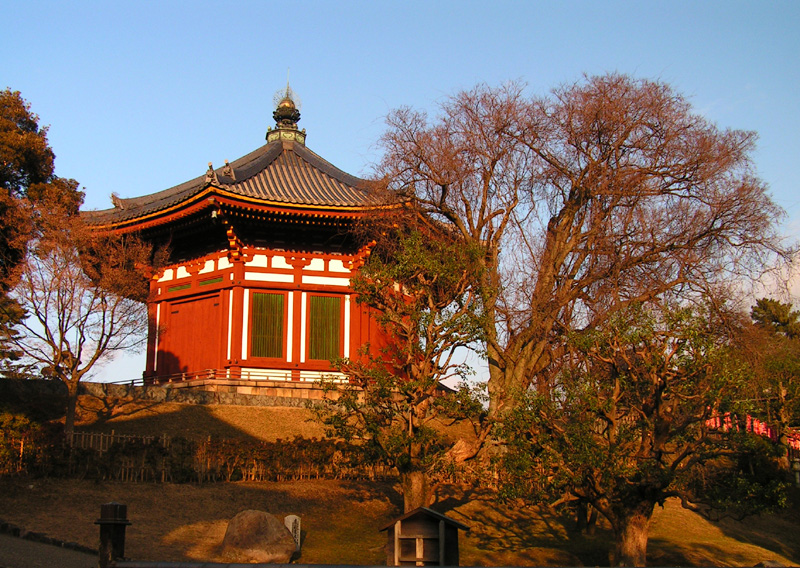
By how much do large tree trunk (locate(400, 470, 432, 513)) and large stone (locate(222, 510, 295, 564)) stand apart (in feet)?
8.52

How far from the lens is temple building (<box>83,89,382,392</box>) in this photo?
77.0 ft

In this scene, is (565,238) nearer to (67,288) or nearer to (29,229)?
(67,288)

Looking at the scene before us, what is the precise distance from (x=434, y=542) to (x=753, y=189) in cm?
1192

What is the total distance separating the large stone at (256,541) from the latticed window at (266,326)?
1075 cm

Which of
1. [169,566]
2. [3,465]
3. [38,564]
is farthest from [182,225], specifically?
[169,566]

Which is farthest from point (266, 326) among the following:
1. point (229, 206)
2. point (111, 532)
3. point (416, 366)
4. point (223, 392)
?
point (111, 532)

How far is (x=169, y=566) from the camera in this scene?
7.53m

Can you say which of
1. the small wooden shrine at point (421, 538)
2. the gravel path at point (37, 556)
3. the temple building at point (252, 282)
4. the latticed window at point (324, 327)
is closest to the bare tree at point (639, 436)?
the small wooden shrine at point (421, 538)

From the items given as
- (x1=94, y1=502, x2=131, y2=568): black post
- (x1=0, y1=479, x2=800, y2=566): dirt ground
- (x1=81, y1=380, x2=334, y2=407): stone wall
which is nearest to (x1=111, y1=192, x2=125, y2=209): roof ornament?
(x1=81, y1=380, x2=334, y2=407): stone wall

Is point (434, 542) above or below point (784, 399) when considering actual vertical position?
below

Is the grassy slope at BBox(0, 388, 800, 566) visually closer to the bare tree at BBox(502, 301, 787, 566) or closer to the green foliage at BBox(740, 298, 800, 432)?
the bare tree at BBox(502, 301, 787, 566)

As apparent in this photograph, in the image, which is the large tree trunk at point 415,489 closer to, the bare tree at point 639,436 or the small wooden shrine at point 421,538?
the bare tree at point 639,436

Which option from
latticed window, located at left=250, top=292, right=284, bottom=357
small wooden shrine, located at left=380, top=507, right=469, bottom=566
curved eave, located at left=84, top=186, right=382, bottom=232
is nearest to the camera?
small wooden shrine, located at left=380, top=507, right=469, bottom=566

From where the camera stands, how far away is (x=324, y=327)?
80.4 feet
